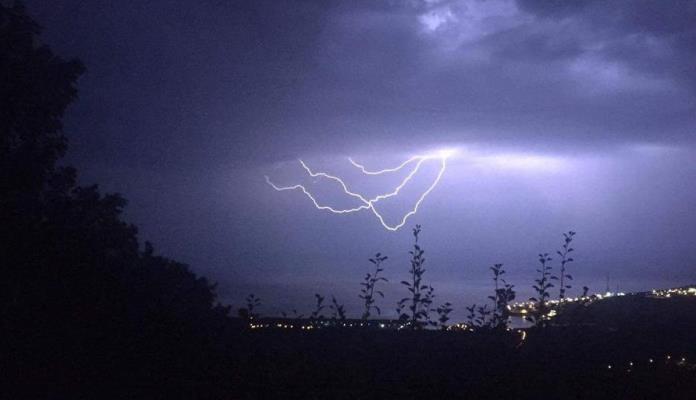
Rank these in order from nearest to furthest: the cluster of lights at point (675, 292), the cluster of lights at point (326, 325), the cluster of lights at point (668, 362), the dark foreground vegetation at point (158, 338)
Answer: the dark foreground vegetation at point (158, 338) < the cluster of lights at point (668, 362) < the cluster of lights at point (326, 325) < the cluster of lights at point (675, 292)

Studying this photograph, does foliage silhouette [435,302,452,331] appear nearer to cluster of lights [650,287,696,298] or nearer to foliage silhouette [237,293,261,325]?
foliage silhouette [237,293,261,325]

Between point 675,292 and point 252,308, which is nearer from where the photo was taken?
point 252,308

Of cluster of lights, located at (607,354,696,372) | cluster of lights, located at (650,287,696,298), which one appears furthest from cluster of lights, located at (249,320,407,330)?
cluster of lights, located at (650,287,696,298)

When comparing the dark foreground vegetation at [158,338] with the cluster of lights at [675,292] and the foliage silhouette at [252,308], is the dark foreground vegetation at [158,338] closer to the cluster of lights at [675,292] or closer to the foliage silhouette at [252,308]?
the foliage silhouette at [252,308]

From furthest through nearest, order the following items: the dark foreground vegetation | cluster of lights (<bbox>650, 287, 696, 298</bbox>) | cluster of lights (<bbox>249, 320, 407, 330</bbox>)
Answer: cluster of lights (<bbox>650, 287, 696, 298</bbox>) → cluster of lights (<bbox>249, 320, 407, 330</bbox>) → the dark foreground vegetation

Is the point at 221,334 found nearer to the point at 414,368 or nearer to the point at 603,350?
the point at 414,368

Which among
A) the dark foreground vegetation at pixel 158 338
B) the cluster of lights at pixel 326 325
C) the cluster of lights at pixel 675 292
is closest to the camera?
the dark foreground vegetation at pixel 158 338

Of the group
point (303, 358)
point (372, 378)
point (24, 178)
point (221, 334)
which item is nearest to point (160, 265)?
point (221, 334)

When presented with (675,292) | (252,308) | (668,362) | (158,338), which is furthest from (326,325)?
(675,292)

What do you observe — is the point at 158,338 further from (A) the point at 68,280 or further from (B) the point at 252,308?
(B) the point at 252,308

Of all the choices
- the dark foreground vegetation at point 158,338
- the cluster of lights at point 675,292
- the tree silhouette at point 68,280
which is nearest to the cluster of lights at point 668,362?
the dark foreground vegetation at point 158,338
